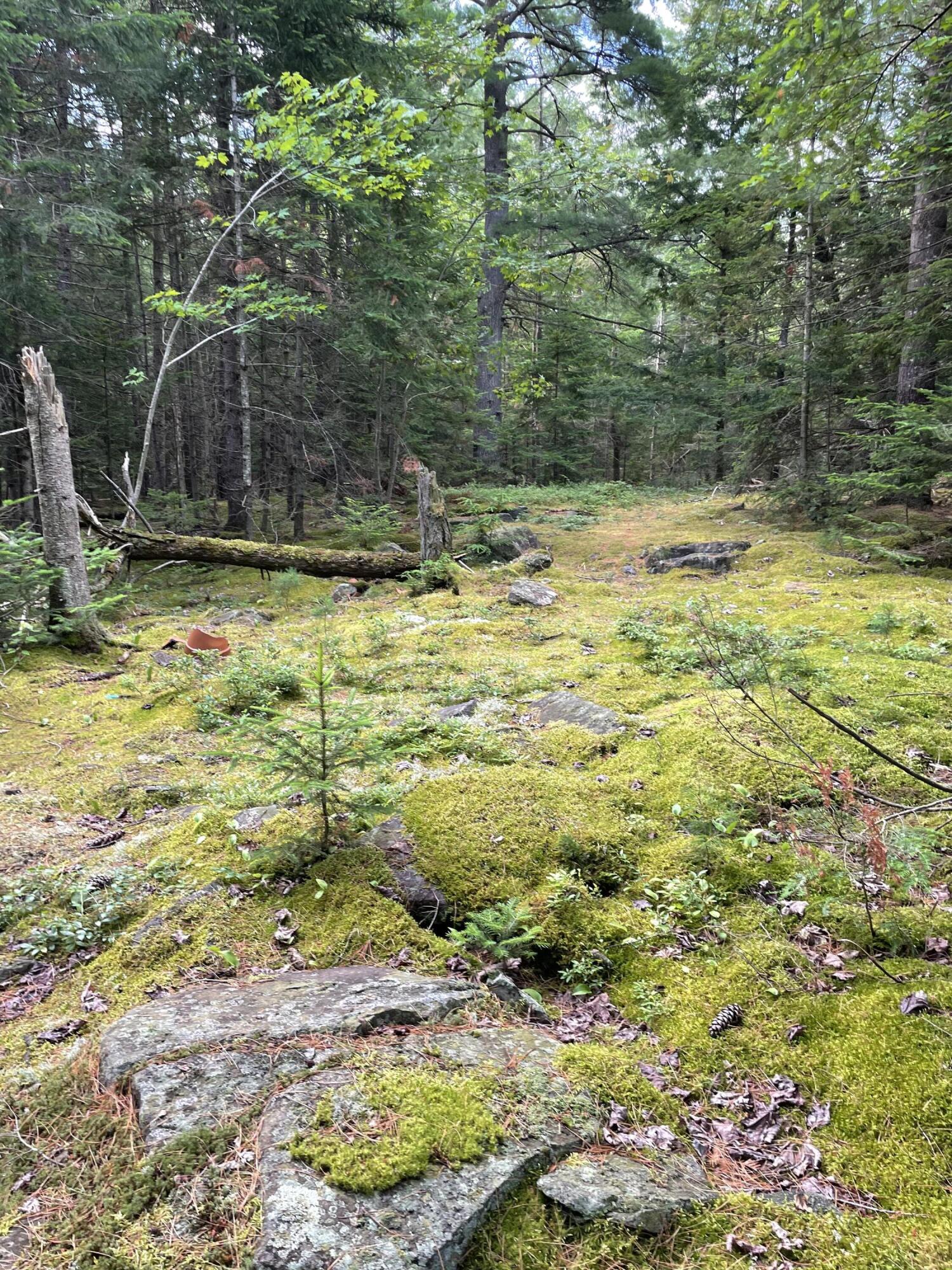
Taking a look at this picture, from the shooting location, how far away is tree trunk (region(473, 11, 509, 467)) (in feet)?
53.0

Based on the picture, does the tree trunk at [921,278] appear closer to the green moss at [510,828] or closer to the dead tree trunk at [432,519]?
the dead tree trunk at [432,519]

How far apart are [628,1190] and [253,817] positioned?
8.41ft

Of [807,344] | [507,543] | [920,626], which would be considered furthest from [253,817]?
[807,344]

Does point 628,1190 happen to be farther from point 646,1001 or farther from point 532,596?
point 532,596

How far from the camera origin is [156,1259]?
141 cm

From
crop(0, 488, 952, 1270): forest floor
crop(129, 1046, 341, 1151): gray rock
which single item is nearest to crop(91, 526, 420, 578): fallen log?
crop(0, 488, 952, 1270): forest floor

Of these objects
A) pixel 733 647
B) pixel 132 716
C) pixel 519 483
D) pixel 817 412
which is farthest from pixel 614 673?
pixel 519 483

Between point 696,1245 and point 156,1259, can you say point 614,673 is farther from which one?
point 156,1259

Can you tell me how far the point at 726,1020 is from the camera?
8.07ft

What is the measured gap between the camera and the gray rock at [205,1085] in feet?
5.62

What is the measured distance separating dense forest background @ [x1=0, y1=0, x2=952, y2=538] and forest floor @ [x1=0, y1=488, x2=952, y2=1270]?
17.1 ft

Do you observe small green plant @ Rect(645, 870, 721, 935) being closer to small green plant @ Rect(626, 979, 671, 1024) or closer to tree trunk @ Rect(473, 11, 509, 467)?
small green plant @ Rect(626, 979, 671, 1024)

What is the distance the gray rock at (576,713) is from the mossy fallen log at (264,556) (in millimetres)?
5911

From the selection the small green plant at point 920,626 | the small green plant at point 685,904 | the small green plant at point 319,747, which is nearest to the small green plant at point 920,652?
the small green plant at point 920,626
